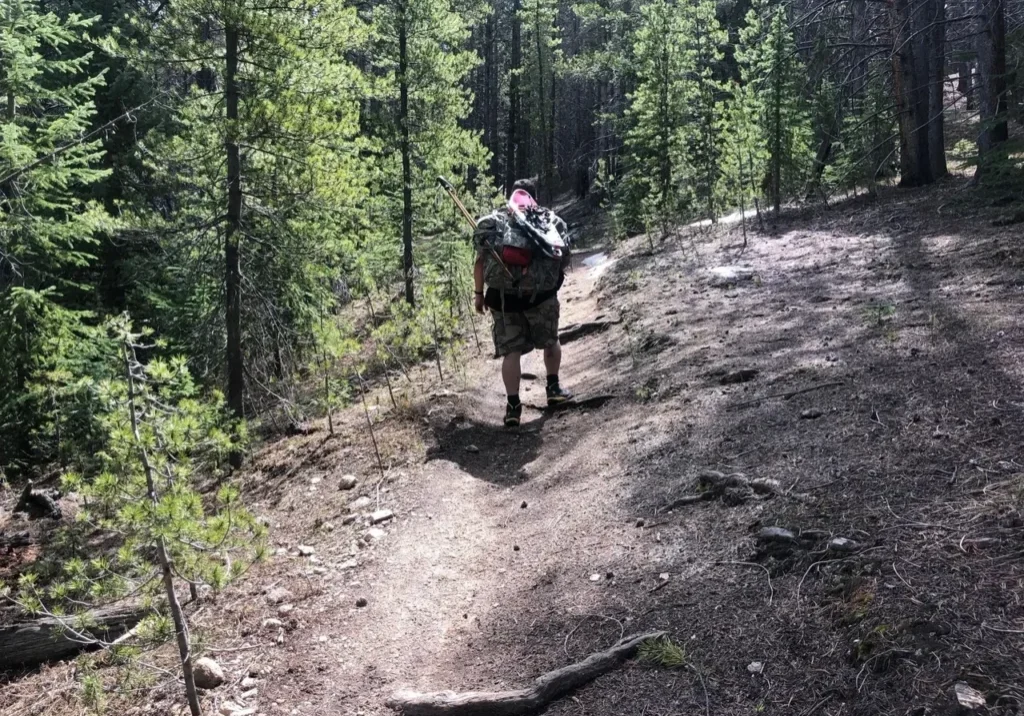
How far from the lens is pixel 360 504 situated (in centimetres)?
620

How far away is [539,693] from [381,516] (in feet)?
Answer: 9.45

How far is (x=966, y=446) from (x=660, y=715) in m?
2.43

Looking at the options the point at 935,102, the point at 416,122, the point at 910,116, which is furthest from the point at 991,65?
the point at 416,122

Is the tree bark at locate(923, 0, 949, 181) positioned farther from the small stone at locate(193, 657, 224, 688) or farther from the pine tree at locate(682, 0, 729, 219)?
the small stone at locate(193, 657, 224, 688)

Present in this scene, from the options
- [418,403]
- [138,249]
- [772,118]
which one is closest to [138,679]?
[418,403]

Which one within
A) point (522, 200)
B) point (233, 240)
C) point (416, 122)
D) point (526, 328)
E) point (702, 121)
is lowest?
point (526, 328)

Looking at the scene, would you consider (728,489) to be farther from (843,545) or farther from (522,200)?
(522,200)

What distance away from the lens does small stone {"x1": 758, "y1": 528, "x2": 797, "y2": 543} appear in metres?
3.60

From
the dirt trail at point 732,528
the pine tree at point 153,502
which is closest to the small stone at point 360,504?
the dirt trail at point 732,528

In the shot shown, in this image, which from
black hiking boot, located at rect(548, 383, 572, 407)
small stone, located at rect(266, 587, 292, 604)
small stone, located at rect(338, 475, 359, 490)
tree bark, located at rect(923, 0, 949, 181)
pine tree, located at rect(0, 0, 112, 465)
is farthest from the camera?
tree bark, located at rect(923, 0, 949, 181)

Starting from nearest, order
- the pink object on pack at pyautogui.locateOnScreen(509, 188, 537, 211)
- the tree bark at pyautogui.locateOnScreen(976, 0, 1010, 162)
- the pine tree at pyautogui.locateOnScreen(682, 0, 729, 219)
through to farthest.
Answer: the pink object on pack at pyautogui.locateOnScreen(509, 188, 537, 211) → the tree bark at pyautogui.locateOnScreen(976, 0, 1010, 162) → the pine tree at pyautogui.locateOnScreen(682, 0, 729, 219)

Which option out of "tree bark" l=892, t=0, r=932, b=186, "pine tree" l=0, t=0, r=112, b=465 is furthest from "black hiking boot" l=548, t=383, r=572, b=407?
"tree bark" l=892, t=0, r=932, b=186

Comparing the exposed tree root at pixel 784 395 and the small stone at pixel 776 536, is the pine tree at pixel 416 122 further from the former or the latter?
the small stone at pixel 776 536

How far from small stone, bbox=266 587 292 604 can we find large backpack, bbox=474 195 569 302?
364 cm
